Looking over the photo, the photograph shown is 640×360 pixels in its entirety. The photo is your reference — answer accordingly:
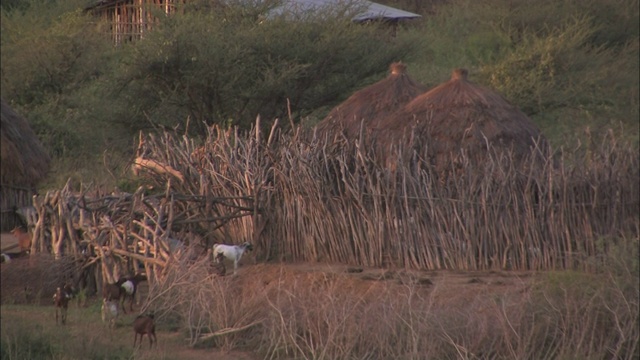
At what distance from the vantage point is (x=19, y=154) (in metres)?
11.9

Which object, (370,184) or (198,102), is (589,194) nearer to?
(370,184)

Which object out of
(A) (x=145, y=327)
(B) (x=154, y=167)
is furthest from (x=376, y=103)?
(A) (x=145, y=327)

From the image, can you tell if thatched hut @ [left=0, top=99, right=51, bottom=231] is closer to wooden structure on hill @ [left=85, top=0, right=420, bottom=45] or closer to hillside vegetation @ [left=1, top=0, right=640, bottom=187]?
hillside vegetation @ [left=1, top=0, right=640, bottom=187]

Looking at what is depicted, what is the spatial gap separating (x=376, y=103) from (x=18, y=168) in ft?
12.9

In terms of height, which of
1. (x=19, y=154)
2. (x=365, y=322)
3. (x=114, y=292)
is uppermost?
(x=19, y=154)

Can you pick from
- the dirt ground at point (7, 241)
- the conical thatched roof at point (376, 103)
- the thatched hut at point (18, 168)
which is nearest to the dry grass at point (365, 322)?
the dirt ground at point (7, 241)

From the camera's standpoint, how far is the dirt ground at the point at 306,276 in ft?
25.4

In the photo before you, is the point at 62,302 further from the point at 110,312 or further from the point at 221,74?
the point at 221,74

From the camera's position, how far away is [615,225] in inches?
382

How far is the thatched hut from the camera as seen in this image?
39.1 feet

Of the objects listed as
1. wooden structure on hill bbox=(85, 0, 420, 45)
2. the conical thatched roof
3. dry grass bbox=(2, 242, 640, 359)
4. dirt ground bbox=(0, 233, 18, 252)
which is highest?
wooden structure on hill bbox=(85, 0, 420, 45)

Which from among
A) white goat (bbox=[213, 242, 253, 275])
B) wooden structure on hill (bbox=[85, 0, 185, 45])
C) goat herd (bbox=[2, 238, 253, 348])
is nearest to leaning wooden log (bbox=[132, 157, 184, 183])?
white goat (bbox=[213, 242, 253, 275])

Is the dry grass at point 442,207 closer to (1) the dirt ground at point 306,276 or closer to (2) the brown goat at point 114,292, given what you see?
(1) the dirt ground at point 306,276

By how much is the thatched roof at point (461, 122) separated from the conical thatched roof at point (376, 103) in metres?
0.40
